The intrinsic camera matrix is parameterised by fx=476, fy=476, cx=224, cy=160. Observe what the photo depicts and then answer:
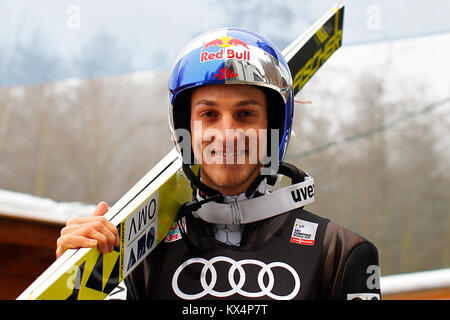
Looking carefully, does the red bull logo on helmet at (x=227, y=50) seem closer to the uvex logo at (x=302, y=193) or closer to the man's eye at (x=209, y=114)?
the man's eye at (x=209, y=114)

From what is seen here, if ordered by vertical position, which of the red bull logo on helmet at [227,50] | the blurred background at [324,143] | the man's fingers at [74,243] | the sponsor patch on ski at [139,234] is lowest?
the man's fingers at [74,243]

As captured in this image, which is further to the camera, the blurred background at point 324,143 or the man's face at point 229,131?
the blurred background at point 324,143

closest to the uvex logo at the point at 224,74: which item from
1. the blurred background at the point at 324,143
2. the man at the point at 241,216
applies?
the man at the point at 241,216

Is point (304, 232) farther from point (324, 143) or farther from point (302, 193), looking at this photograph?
point (324, 143)

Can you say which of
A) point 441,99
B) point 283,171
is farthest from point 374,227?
point 283,171

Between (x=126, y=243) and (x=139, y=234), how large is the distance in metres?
0.04

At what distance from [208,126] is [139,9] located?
419cm

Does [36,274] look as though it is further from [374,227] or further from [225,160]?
[374,227]

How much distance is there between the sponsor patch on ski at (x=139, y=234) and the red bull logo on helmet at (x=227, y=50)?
355 millimetres

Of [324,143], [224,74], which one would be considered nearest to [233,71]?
[224,74]

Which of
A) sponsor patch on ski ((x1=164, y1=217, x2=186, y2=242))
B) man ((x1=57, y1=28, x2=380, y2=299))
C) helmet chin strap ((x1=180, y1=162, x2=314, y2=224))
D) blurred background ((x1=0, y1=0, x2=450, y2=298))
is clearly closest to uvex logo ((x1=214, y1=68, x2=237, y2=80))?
man ((x1=57, y1=28, x2=380, y2=299))

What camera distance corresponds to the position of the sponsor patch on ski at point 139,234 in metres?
1.07

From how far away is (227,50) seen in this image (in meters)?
1.11

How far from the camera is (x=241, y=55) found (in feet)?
3.61
